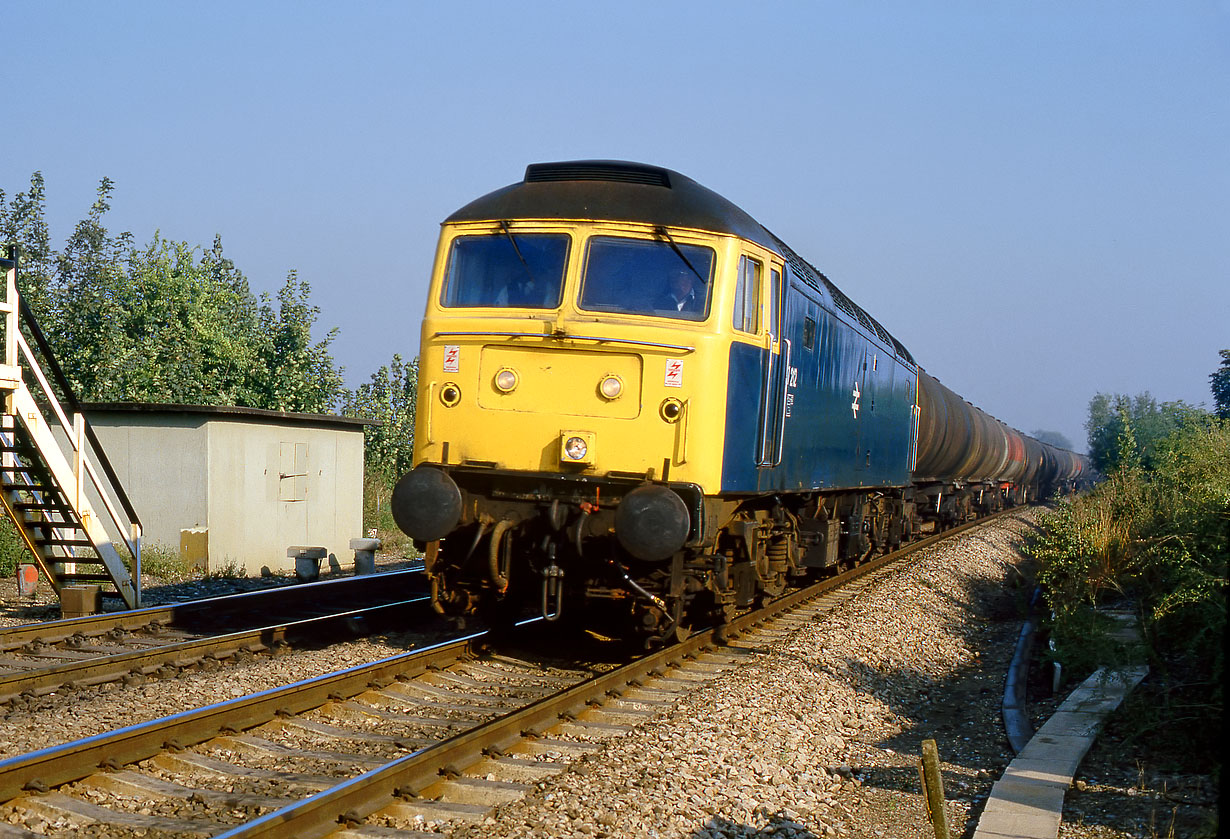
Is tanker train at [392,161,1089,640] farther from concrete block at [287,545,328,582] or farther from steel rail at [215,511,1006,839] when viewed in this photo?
concrete block at [287,545,328,582]

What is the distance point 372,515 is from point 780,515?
1470cm

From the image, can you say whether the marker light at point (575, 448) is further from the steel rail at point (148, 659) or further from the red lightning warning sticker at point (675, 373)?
the steel rail at point (148, 659)

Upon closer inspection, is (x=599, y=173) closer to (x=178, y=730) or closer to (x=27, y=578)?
(x=178, y=730)

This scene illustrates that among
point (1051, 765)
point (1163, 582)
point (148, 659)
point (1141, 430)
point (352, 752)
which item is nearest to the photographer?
point (352, 752)

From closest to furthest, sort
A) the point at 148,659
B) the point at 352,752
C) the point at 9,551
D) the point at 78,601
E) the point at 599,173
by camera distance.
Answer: the point at 352,752, the point at 148,659, the point at 599,173, the point at 78,601, the point at 9,551

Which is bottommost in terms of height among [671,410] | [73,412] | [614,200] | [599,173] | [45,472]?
[45,472]

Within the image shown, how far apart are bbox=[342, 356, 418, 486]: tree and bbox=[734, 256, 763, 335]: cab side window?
1806cm

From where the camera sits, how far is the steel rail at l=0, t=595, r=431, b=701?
6.91 metres

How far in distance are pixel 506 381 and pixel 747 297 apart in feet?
6.03

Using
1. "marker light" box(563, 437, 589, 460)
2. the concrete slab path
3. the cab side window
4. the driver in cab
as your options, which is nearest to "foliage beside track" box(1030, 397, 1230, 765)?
the concrete slab path

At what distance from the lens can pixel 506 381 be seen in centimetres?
789

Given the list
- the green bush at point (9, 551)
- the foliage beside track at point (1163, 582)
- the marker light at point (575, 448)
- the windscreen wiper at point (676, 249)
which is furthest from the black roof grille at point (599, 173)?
the green bush at point (9, 551)

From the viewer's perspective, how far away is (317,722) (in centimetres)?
629

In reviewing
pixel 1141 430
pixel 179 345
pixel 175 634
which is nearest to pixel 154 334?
pixel 179 345
